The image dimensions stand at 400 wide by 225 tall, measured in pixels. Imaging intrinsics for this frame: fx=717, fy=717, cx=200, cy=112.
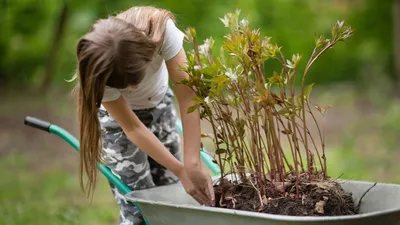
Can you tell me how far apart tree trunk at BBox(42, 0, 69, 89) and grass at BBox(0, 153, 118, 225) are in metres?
1.37

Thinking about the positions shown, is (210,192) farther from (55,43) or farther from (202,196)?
(55,43)

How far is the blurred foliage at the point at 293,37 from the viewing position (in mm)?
7508

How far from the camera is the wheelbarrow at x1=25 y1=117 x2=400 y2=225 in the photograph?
6.18 feet

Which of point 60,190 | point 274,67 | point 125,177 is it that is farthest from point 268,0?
point 125,177

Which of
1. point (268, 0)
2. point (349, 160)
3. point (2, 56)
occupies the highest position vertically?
point (268, 0)

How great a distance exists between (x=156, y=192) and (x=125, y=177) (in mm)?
388

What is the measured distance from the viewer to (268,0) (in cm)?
767

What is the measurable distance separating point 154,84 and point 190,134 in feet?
1.48

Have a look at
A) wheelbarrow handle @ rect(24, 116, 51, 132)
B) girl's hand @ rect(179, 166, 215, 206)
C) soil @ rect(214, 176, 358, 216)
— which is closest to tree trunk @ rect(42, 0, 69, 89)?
wheelbarrow handle @ rect(24, 116, 51, 132)

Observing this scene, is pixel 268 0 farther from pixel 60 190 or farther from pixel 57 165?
pixel 60 190

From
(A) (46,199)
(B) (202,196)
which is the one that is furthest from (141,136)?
A: (A) (46,199)

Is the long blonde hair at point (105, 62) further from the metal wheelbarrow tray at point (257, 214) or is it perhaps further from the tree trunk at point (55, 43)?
the tree trunk at point (55, 43)

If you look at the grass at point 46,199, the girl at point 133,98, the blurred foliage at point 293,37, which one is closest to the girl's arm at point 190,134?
the girl at point 133,98

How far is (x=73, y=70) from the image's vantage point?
559 cm
